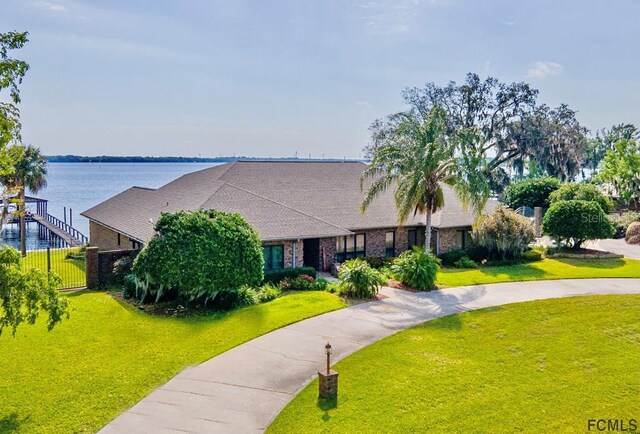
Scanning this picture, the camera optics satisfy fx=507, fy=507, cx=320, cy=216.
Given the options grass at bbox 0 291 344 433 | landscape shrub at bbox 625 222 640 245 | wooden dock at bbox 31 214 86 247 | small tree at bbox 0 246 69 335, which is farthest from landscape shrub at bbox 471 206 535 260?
wooden dock at bbox 31 214 86 247

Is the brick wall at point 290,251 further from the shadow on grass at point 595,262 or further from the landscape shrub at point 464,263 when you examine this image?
the shadow on grass at point 595,262

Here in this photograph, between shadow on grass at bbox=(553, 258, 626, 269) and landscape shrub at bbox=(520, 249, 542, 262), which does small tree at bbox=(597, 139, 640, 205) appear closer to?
shadow on grass at bbox=(553, 258, 626, 269)

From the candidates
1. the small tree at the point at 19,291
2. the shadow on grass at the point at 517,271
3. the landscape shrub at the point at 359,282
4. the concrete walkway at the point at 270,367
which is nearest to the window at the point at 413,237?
the shadow on grass at the point at 517,271

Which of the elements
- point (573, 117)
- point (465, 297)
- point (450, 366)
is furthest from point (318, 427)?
point (573, 117)

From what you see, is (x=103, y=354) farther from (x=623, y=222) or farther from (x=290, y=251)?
(x=623, y=222)

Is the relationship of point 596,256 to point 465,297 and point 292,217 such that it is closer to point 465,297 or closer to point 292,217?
point 465,297

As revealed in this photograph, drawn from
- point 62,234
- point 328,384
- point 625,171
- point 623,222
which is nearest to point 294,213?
point 328,384
